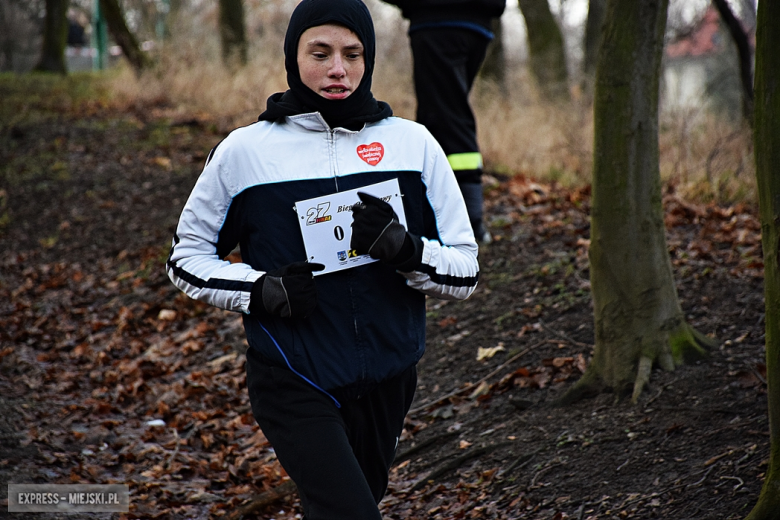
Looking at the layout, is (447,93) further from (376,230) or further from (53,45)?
(53,45)

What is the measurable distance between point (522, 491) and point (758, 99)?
81.8 inches

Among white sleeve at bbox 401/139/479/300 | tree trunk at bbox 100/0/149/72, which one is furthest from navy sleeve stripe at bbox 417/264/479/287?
tree trunk at bbox 100/0/149/72

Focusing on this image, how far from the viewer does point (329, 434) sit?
2.50 meters

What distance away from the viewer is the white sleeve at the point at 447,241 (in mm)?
2682

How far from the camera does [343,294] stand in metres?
2.66

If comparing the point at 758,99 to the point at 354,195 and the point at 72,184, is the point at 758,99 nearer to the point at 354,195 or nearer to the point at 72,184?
the point at 354,195

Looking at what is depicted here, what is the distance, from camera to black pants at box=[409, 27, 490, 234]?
5797mm

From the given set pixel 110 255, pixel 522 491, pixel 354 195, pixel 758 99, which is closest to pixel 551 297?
pixel 522 491

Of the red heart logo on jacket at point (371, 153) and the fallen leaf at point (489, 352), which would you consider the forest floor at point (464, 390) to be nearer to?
the fallen leaf at point (489, 352)

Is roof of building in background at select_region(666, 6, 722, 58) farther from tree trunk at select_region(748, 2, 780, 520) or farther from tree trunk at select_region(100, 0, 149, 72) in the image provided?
tree trunk at select_region(100, 0, 149, 72)

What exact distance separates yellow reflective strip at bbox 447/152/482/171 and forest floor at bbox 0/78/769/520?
3.45 ft

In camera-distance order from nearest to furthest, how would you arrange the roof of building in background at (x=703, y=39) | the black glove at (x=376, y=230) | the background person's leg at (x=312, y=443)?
the background person's leg at (x=312, y=443) < the black glove at (x=376, y=230) < the roof of building in background at (x=703, y=39)

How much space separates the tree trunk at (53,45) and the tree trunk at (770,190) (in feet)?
65.7

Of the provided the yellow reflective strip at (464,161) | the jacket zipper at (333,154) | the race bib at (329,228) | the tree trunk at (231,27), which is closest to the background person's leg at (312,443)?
the race bib at (329,228)
